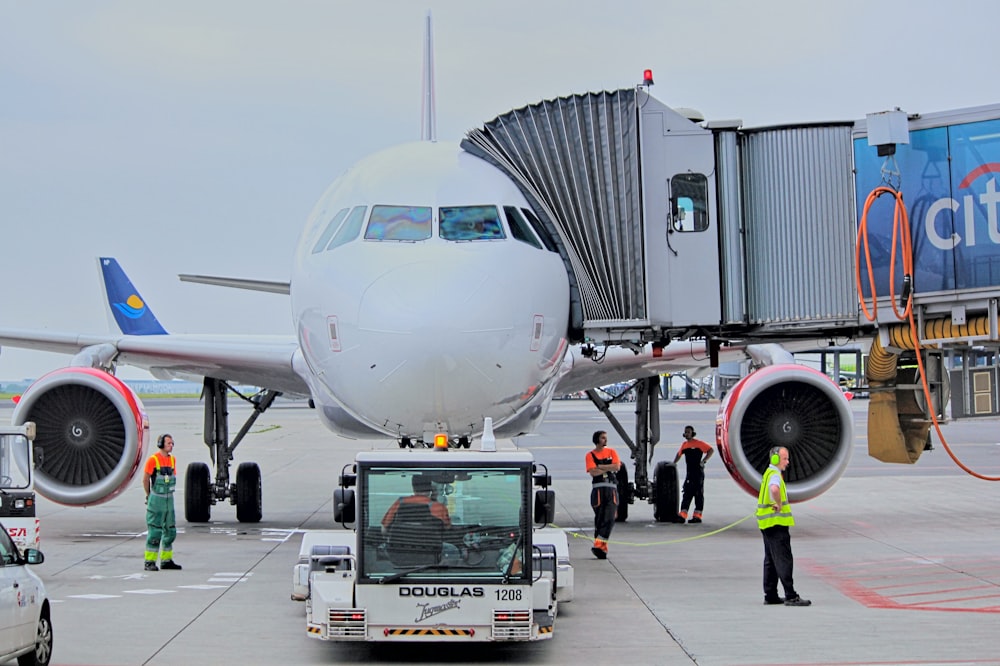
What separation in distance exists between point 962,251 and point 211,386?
10892 millimetres

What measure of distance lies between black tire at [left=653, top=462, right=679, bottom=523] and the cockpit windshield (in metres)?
9.25

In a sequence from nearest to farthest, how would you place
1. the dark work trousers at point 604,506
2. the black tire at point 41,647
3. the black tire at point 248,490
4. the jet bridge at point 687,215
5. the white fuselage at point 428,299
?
1. the black tire at point 41,647
2. the white fuselage at point 428,299
3. the jet bridge at point 687,215
4. the dark work trousers at point 604,506
5. the black tire at point 248,490

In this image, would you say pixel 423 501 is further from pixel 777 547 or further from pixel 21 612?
pixel 777 547

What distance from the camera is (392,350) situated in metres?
9.70

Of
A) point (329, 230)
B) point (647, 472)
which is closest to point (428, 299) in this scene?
point (329, 230)

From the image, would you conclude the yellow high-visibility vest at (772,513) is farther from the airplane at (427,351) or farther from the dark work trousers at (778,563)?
the airplane at (427,351)

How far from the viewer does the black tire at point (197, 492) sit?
57.8ft

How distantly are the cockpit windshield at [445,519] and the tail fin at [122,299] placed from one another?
3590 cm

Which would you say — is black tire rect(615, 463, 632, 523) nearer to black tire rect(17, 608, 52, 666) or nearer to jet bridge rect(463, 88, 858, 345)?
jet bridge rect(463, 88, 858, 345)

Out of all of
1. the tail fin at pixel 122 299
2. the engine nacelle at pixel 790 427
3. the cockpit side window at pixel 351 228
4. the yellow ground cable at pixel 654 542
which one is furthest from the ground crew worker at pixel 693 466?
the tail fin at pixel 122 299

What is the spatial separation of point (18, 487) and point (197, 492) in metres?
5.78

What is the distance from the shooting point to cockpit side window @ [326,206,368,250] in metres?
10.8

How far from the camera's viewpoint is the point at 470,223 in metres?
10.8

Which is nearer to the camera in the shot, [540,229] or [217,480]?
[540,229]
